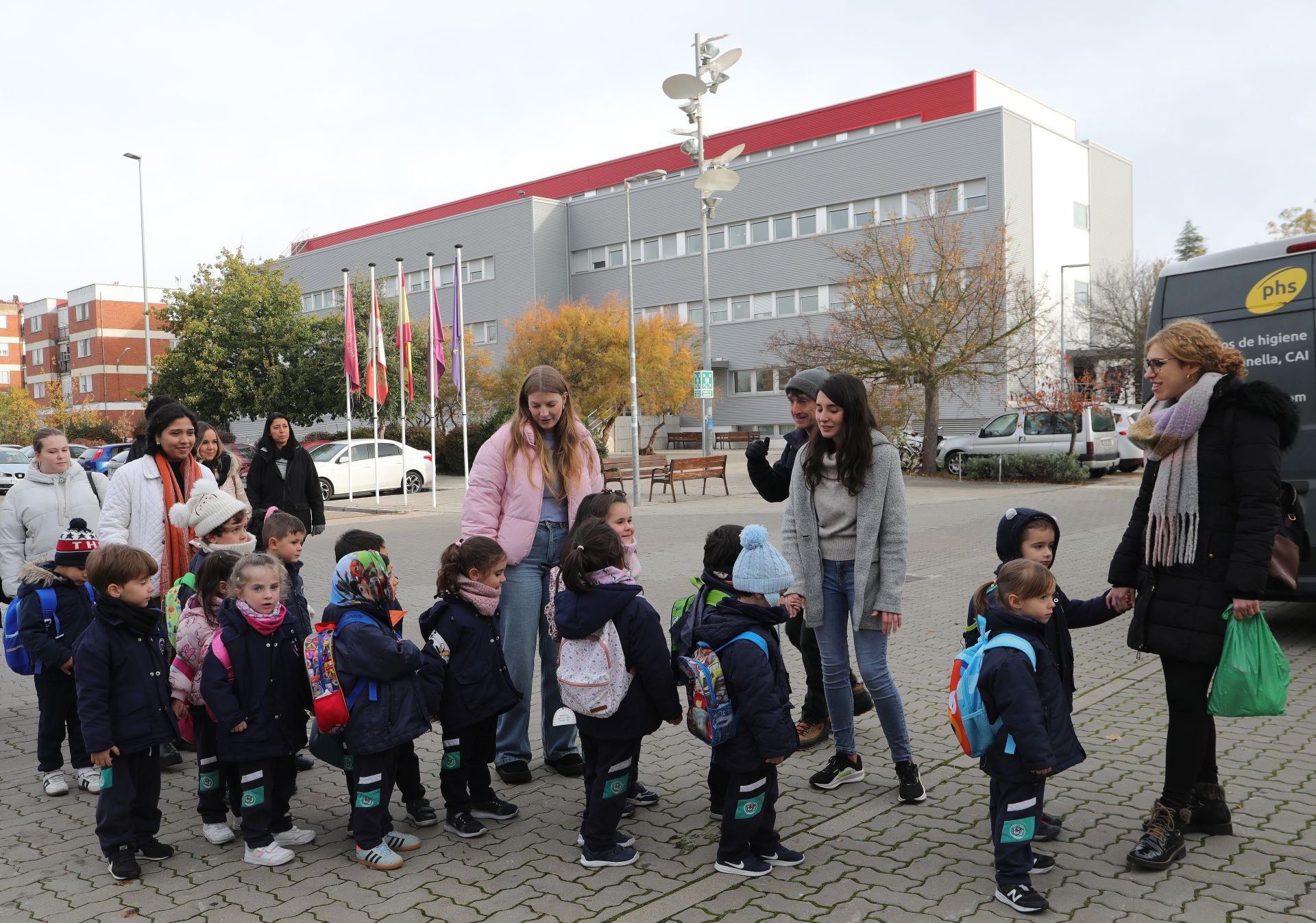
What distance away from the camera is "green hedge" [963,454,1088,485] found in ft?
77.1

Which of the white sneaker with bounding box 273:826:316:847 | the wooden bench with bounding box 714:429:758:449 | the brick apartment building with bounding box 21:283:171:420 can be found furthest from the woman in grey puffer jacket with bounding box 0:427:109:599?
the brick apartment building with bounding box 21:283:171:420

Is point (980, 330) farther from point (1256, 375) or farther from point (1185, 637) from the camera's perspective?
point (1185, 637)

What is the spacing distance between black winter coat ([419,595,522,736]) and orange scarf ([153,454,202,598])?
1.90 meters

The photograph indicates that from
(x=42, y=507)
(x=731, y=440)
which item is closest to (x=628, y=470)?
(x=731, y=440)

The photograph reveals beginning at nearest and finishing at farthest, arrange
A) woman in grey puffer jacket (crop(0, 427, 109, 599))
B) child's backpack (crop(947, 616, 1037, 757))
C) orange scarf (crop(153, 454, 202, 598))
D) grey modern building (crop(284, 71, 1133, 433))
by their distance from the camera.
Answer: child's backpack (crop(947, 616, 1037, 757)) < orange scarf (crop(153, 454, 202, 598)) < woman in grey puffer jacket (crop(0, 427, 109, 599)) < grey modern building (crop(284, 71, 1133, 433))

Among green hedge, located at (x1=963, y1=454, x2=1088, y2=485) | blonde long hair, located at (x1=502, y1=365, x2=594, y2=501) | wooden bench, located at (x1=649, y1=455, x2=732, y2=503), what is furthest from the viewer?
green hedge, located at (x1=963, y1=454, x2=1088, y2=485)

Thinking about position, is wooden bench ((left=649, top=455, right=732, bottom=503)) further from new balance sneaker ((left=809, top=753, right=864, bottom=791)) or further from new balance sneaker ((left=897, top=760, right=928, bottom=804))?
new balance sneaker ((left=897, top=760, right=928, bottom=804))

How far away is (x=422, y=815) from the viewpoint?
426 cm

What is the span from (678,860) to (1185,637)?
6.66 feet

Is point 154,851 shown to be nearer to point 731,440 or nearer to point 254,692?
point 254,692

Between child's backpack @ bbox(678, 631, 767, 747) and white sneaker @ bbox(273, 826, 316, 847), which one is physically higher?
child's backpack @ bbox(678, 631, 767, 747)

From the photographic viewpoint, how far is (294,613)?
449 centimetres

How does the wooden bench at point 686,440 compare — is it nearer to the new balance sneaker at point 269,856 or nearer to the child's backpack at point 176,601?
the child's backpack at point 176,601

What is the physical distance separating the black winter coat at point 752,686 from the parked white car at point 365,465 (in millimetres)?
21200
